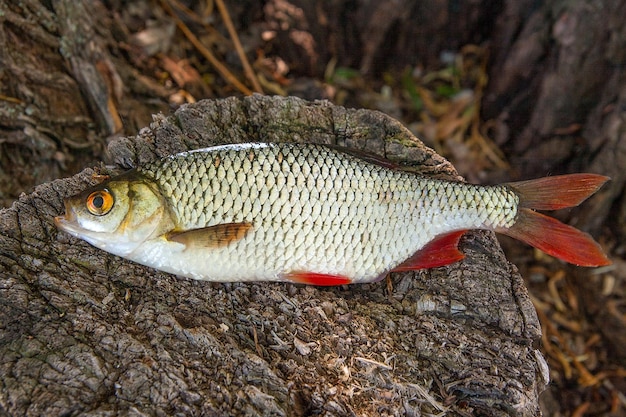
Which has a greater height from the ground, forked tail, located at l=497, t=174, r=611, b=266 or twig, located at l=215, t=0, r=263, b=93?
twig, located at l=215, t=0, r=263, b=93

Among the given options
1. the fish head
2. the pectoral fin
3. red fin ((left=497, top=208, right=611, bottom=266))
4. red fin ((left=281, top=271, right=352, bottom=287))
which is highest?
the fish head

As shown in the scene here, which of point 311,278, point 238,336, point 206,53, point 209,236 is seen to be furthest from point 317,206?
point 206,53

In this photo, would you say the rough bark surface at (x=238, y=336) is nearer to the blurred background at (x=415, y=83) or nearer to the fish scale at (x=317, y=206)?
the fish scale at (x=317, y=206)

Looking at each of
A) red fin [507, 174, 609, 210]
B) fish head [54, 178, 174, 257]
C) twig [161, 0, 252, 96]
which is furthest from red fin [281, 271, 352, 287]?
twig [161, 0, 252, 96]

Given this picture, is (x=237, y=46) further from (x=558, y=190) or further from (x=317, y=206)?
(x=558, y=190)

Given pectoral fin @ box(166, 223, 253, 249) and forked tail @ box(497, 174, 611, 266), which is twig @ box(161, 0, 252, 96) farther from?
forked tail @ box(497, 174, 611, 266)

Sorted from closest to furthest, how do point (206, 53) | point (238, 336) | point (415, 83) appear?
1. point (238, 336)
2. point (206, 53)
3. point (415, 83)

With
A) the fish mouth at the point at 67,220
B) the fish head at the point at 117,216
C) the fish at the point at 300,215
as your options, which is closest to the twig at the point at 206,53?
the fish at the point at 300,215
